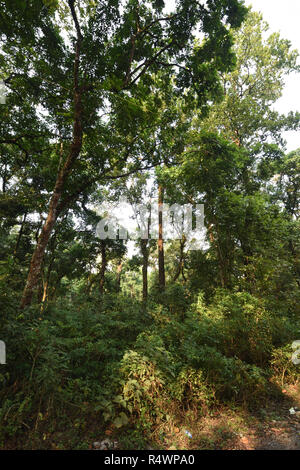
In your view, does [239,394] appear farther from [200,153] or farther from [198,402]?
[200,153]

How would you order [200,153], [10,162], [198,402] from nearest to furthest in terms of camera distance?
[198,402] < [200,153] < [10,162]

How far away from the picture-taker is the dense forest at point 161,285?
315cm

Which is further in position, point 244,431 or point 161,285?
point 161,285

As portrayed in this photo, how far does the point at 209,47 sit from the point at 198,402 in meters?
8.38

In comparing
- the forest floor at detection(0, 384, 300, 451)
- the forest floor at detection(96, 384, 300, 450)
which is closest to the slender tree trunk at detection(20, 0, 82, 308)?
the forest floor at detection(0, 384, 300, 451)

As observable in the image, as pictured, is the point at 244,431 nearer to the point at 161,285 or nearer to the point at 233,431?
the point at 233,431

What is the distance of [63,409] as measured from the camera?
3146 mm

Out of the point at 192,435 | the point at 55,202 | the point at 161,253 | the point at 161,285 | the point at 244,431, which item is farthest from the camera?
the point at 161,253

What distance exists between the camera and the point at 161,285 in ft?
42.8

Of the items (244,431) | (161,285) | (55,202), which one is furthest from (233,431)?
(161,285)

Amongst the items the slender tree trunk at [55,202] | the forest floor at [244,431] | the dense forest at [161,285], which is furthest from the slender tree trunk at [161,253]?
the forest floor at [244,431]

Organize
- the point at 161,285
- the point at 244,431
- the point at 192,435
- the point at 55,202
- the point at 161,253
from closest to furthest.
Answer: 1. the point at 192,435
2. the point at 244,431
3. the point at 55,202
4. the point at 161,285
5. the point at 161,253

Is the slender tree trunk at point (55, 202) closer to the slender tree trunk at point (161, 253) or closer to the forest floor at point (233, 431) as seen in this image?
the forest floor at point (233, 431)
